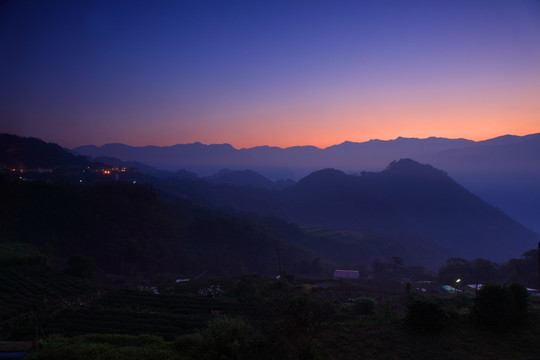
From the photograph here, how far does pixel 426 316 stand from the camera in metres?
7.74

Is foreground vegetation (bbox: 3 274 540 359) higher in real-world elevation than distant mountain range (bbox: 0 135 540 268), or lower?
higher

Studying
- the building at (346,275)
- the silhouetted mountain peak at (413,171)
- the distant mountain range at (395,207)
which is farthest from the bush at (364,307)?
the silhouetted mountain peak at (413,171)

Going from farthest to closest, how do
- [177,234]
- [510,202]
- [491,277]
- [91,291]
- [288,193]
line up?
[510,202] → [288,193] → [177,234] → [491,277] → [91,291]

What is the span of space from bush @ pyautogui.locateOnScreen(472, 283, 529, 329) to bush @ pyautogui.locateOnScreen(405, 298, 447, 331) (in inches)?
48.7

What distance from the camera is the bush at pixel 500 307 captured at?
794cm

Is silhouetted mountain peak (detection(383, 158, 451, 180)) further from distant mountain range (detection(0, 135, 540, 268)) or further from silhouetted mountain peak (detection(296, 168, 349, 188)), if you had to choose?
silhouetted mountain peak (detection(296, 168, 349, 188))

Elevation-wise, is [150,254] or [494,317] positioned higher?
[494,317]

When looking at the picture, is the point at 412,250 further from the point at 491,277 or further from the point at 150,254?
the point at 150,254

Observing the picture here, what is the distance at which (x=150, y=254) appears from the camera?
4162 cm

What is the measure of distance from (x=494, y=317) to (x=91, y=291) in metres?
23.7

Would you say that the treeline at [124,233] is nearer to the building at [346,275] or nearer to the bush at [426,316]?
the building at [346,275]

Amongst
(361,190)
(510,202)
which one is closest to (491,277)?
(361,190)

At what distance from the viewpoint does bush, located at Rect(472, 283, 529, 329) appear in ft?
26.1

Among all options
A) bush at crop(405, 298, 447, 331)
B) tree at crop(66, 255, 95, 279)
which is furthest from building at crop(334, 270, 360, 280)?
bush at crop(405, 298, 447, 331)
